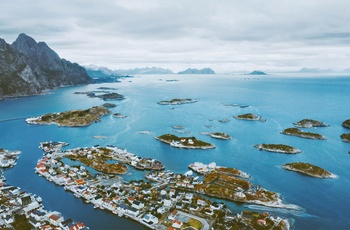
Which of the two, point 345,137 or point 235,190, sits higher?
point 345,137

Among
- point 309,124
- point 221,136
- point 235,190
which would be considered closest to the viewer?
point 235,190

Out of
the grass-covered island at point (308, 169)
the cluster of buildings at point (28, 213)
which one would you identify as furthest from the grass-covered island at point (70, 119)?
the grass-covered island at point (308, 169)

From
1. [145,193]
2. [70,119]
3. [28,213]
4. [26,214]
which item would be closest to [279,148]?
[145,193]

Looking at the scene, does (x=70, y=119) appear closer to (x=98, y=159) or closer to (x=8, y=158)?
(x=8, y=158)

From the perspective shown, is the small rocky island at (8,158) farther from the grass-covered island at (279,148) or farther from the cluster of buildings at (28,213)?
the grass-covered island at (279,148)

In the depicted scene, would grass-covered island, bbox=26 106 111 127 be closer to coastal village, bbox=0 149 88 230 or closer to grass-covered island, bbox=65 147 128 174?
grass-covered island, bbox=65 147 128 174

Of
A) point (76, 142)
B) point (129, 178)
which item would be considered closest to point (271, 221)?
point (129, 178)

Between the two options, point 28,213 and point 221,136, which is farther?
point 221,136

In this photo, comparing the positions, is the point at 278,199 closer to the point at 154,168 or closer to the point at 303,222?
the point at 303,222
